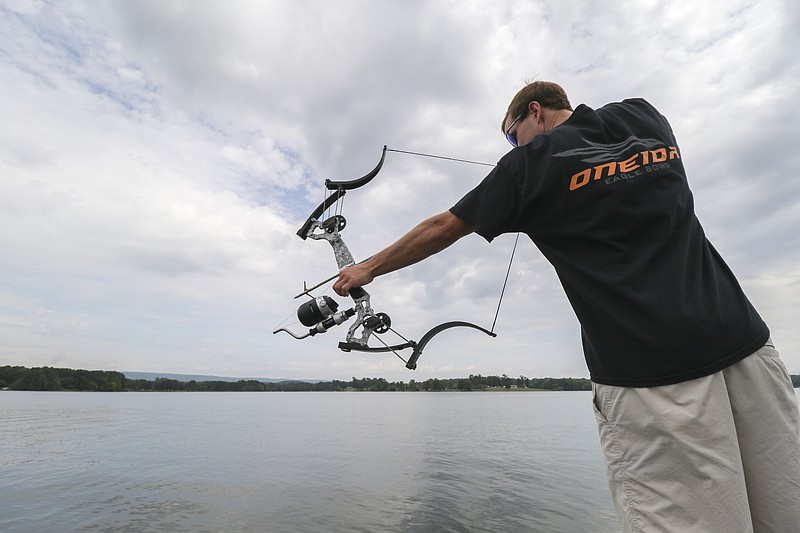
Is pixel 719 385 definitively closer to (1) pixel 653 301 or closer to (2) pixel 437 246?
(1) pixel 653 301

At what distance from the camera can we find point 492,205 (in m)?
1.86

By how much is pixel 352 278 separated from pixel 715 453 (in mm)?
1632

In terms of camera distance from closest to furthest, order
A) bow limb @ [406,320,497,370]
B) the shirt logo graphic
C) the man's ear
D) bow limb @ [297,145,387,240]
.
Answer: the shirt logo graphic → the man's ear → bow limb @ [406,320,497,370] → bow limb @ [297,145,387,240]

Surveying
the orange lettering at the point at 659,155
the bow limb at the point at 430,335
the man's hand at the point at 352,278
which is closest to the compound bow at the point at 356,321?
the bow limb at the point at 430,335

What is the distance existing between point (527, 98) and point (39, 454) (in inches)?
960

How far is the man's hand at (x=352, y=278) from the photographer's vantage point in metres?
2.34

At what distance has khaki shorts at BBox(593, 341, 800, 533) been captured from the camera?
151cm

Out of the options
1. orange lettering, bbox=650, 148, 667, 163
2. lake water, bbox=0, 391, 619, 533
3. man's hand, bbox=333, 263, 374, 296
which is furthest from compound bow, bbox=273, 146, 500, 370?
lake water, bbox=0, 391, 619, 533

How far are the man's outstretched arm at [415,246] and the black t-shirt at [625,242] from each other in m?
0.08

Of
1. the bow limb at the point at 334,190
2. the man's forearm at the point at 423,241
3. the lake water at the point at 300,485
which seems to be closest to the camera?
the man's forearm at the point at 423,241

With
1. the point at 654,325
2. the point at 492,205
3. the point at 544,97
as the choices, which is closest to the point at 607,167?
the point at 492,205

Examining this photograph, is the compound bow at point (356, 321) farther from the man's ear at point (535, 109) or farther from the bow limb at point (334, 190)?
the man's ear at point (535, 109)

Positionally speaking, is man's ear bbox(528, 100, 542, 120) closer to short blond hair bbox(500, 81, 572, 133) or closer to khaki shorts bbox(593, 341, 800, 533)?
short blond hair bbox(500, 81, 572, 133)

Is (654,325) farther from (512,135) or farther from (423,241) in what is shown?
(512,135)
